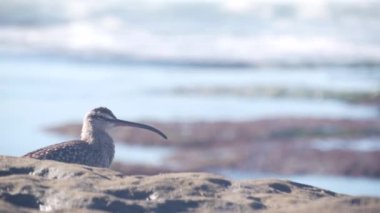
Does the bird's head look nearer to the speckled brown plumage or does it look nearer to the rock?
the speckled brown plumage

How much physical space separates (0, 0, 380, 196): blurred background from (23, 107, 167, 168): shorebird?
4799mm

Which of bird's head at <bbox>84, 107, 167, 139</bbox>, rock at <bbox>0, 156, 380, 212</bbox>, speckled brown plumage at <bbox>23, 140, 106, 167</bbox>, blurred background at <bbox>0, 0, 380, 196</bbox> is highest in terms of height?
blurred background at <bbox>0, 0, 380, 196</bbox>

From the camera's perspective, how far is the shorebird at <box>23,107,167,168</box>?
27.1 ft

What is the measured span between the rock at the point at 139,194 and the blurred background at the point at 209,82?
8258mm

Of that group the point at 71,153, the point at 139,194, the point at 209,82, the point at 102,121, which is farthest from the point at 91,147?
the point at 209,82

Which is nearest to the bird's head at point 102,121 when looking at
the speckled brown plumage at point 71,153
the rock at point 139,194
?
the speckled brown plumage at point 71,153

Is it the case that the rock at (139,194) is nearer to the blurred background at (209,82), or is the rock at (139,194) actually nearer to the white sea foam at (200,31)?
the blurred background at (209,82)

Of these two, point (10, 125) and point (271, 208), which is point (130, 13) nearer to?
point (10, 125)

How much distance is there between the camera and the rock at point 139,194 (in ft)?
19.2

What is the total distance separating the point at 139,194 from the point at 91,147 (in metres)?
2.99

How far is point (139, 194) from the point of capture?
6.16m

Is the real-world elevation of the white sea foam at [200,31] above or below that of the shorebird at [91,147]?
above

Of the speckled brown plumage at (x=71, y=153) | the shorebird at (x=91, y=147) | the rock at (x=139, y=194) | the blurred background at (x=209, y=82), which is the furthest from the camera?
the blurred background at (x=209, y=82)

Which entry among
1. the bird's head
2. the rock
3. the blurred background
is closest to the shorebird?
the bird's head
